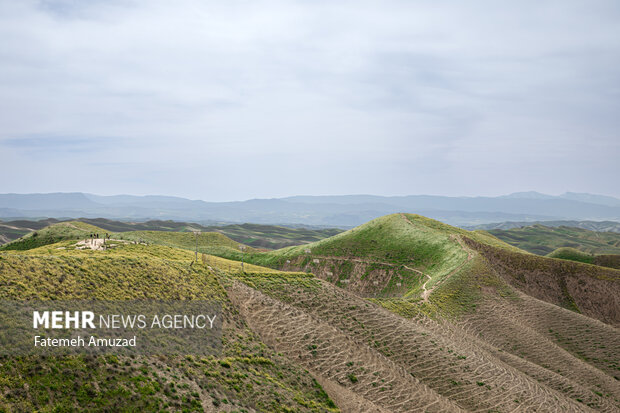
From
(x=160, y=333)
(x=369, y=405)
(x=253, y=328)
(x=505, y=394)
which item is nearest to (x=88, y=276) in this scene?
(x=160, y=333)

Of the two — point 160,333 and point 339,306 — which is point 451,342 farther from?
point 160,333

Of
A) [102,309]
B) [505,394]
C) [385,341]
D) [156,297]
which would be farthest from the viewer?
[385,341]

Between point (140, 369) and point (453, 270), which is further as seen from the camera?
point (453, 270)

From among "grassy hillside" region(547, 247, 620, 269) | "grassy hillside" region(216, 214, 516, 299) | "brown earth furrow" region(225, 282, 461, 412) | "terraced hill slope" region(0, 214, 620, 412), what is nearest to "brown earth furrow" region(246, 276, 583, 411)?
"terraced hill slope" region(0, 214, 620, 412)

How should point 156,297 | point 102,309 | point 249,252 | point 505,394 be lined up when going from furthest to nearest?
point 249,252 < point 505,394 < point 156,297 < point 102,309

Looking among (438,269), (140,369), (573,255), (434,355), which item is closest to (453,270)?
(438,269)

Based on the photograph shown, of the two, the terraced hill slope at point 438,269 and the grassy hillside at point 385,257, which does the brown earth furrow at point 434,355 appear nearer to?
the terraced hill slope at point 438,269

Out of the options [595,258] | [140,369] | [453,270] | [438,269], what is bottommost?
[595,258]

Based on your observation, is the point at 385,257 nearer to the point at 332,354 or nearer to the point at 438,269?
the point at 438,269
